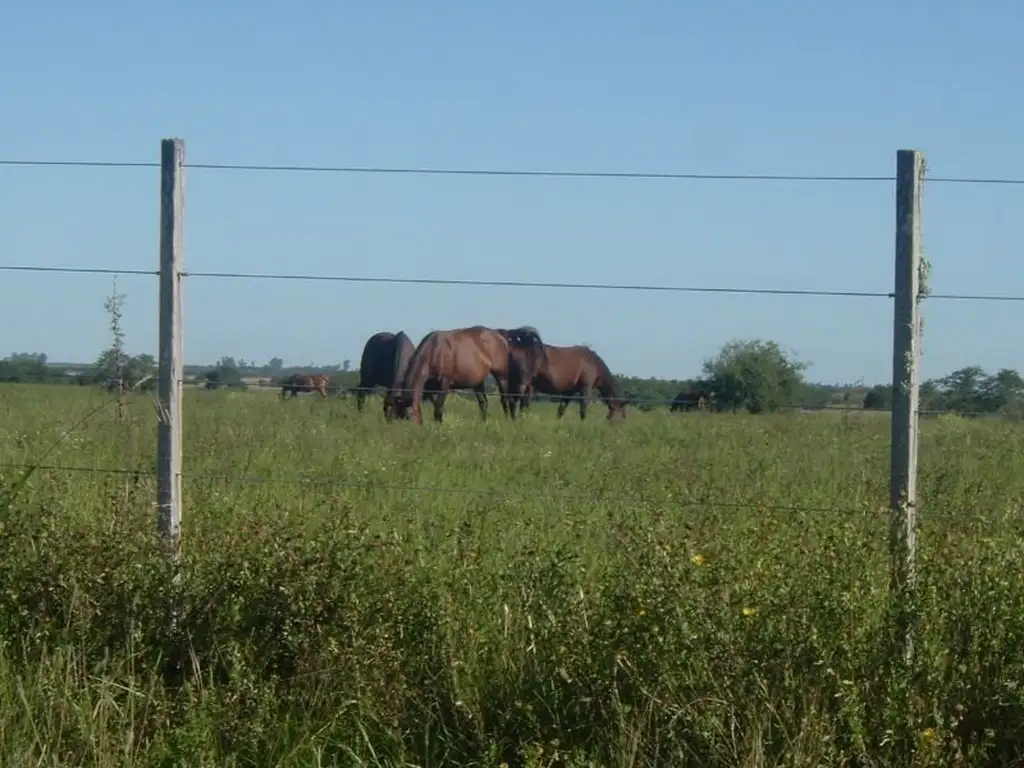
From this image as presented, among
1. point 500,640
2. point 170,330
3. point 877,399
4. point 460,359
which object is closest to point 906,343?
point 877,399

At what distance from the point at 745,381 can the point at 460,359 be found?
16.3 m

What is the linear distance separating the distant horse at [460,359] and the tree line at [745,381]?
1384cm

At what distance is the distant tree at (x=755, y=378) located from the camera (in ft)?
21.4

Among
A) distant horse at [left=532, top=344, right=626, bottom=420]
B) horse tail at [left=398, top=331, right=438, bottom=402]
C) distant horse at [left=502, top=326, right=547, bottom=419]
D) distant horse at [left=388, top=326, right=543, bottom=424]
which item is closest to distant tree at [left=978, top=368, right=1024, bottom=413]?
distant horse at [left=388, top=326, right=543, bottom=424]

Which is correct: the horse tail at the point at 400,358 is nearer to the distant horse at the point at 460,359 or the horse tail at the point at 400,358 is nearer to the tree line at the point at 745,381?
the distant horse at the point at 460,359

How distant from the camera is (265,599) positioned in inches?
223

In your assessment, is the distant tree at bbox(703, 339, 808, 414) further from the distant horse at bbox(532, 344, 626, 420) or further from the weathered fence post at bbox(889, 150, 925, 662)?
the distant horse at bbox(532, 344, 626, 420)

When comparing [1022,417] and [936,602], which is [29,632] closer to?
[936,602]

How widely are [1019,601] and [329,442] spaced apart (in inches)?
336

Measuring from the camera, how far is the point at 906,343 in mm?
5355

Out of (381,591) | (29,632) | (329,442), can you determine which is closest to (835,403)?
(381,591)

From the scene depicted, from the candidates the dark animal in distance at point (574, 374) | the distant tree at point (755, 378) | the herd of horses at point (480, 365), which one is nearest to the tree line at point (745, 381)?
the distant tree at point (755, 378)

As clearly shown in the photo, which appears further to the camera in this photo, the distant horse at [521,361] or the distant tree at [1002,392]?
the distant horse at [521,361]

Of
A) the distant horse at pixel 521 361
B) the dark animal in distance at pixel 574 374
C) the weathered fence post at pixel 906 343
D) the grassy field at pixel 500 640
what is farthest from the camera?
the dark animal in distance at pixel 574 374
